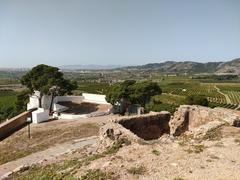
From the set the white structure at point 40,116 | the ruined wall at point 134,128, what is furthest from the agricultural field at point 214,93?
the ruined wall at point 134,128

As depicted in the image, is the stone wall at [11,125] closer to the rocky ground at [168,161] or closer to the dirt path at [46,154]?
the dirt path at [46,154]

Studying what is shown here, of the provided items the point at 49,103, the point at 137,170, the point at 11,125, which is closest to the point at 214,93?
the point at 49,103

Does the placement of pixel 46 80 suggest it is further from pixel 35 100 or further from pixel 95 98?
pixel 95 98

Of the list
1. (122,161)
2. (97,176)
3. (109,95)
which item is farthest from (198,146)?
(109,95)

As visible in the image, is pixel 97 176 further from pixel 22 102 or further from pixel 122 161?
pixel 22 102

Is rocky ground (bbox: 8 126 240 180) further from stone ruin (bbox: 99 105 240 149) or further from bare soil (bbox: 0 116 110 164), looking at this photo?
bare soil (bbox: 0 116 110 164)

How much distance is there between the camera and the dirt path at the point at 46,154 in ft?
50.7

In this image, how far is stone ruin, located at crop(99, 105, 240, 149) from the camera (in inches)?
463

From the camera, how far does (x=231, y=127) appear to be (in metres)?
12.0

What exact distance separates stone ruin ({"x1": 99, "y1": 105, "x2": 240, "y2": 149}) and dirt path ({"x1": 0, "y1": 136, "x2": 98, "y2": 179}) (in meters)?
4.36

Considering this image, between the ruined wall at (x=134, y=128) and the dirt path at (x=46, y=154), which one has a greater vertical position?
the ruined wall at (x=134, y=128)

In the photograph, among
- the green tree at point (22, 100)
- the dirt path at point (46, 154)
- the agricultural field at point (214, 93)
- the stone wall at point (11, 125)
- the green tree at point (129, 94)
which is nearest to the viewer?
the dirt path at point (46, 154)

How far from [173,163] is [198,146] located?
1.73 meters

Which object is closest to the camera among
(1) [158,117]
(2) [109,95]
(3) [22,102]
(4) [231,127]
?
(4) [231,127]
